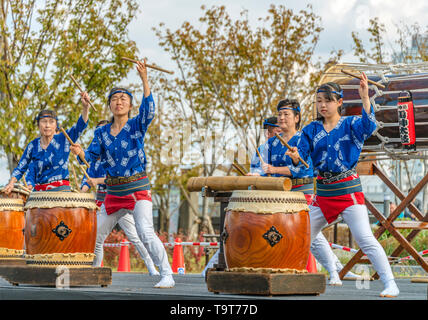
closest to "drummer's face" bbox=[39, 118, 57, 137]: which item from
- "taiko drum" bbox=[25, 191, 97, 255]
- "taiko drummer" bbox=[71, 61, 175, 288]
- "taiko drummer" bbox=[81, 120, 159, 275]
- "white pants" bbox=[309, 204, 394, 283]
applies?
"taiko drummer" bbox=[81, 120, 159, 275]

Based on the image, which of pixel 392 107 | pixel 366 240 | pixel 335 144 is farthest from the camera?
pixel 392 107

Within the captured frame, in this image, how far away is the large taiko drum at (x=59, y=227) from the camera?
5531mm

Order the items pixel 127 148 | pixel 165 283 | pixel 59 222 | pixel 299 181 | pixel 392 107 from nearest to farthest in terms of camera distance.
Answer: pixel 59 222 → pixel 165 283 → pixel 127 148 → pixel 299 181 → pixel 392 107

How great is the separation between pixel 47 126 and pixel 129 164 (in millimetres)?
1557

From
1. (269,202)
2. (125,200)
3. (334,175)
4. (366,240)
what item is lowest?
(366,240)

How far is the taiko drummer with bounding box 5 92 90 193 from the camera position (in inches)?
276

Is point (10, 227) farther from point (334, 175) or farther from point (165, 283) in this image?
point (334, 175)

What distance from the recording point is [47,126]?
698 cm

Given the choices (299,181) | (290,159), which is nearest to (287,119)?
(290,159)

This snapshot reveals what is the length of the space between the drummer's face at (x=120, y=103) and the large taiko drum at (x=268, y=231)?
60.4 inches

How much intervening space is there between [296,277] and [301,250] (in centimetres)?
19

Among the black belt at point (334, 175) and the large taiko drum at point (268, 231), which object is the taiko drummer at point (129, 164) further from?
the black belt at point (334, 175)

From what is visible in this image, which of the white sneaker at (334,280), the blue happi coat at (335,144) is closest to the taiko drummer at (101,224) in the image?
the blue happi coat at (335,144)
